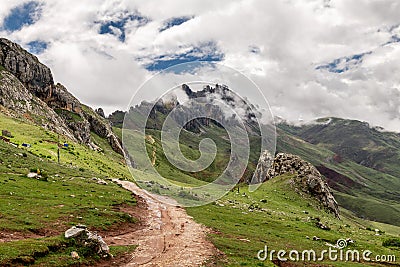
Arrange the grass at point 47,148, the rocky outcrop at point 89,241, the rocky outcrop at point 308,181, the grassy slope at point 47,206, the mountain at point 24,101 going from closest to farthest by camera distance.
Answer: the grassy slope at point 47,206 < the rocky outcrop at point 89,241 < the grass at point 47,148 < the rocky outcrop at point 308,181 < the mountain at point 24,101

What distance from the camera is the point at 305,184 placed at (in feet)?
339

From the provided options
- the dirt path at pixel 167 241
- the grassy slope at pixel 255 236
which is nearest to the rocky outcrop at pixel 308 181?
the grassy slope at pixel 255 236

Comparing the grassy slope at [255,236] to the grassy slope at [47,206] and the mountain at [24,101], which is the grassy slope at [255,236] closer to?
the grassy slope at [47,206]

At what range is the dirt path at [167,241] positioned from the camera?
26.9 m

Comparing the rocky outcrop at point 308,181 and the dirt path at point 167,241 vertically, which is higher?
the rocky outcrop at point 308,181

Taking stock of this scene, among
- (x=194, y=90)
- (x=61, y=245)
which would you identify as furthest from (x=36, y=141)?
(x=194, y=90)

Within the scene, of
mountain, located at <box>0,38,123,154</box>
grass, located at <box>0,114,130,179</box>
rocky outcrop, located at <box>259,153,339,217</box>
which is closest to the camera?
grass, located at <box>0,114,130,179</box>

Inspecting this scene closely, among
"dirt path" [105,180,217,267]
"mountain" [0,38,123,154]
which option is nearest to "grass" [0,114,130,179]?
"mountain" [0,38,123,154]

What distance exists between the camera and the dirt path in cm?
2689

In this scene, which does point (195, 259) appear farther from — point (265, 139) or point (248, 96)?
point (248, 96)

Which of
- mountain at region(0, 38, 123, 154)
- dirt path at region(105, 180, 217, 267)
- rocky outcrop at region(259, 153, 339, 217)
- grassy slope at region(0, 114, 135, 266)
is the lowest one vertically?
dirt path at region(105, 180, 217, 267)

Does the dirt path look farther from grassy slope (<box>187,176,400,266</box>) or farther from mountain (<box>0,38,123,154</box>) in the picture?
mountain (<box>0,38,123,154</box>)

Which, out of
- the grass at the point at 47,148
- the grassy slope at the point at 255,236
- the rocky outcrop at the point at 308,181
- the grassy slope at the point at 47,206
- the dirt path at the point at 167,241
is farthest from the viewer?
the rocky outcrop at the point at 308,181

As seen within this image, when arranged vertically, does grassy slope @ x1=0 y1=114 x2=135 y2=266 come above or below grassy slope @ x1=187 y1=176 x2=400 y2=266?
above
